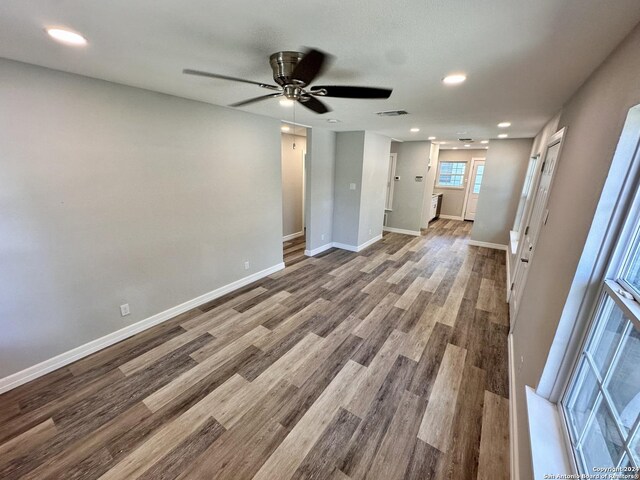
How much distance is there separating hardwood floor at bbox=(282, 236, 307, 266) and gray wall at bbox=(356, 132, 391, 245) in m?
1.27

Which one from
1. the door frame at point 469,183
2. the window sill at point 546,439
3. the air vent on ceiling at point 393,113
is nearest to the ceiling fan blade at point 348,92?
the air vent on ceiling at point 393,113

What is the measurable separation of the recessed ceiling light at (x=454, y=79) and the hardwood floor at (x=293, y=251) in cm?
354

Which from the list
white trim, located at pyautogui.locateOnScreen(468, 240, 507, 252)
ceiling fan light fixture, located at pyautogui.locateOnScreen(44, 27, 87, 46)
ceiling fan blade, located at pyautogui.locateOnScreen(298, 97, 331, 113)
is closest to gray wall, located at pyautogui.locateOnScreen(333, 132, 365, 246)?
ceiling fan blade, located at pyautogui.locateOnScreen(298, 97, 331, 113)

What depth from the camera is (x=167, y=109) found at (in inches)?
101

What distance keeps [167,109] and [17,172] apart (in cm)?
128

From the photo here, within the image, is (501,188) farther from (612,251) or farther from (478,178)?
(612,251)

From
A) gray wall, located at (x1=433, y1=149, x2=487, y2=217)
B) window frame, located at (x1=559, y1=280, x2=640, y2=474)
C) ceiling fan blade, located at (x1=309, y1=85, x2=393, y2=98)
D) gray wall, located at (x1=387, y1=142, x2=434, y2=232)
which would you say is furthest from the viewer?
gray wall, located at (x1=433, y1=149, x2=487, y2=217)

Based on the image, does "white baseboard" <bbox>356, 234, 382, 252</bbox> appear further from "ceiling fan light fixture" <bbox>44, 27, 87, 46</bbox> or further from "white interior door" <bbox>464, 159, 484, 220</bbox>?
"ceiling fan light fixture" <bbox>44, 27, 87, 46</bbox>

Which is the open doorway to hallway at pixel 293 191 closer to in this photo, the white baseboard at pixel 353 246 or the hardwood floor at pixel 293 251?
the hardwood floor at pixel 293 251

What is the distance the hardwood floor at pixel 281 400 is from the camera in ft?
5.05

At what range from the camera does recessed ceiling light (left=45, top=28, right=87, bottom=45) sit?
1345 millimetres

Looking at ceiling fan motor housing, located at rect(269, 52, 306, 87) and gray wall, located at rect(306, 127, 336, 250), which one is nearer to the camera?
ceiling fan motor housing, located at rect(269, 52, 306, 87)

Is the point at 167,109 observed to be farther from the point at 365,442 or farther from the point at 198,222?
the point at 365,442

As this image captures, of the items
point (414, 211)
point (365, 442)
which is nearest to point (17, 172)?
point (365, 442)
